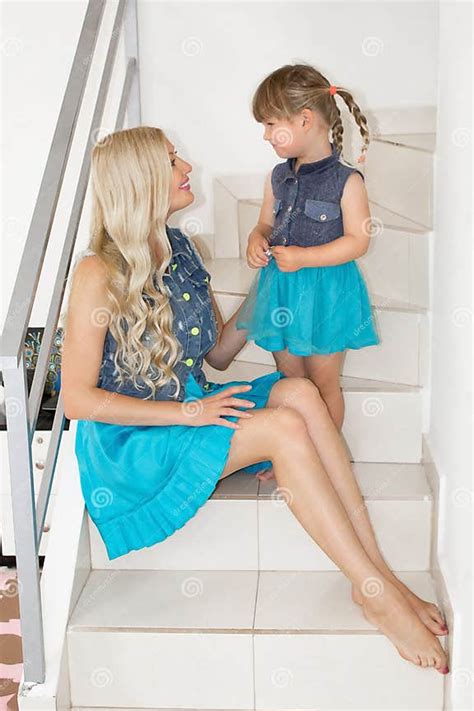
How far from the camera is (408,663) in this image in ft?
6.41

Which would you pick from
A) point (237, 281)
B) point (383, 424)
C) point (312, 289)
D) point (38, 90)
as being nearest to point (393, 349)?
point (383, 424)

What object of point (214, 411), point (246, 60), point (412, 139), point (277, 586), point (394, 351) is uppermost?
point (246, 60)

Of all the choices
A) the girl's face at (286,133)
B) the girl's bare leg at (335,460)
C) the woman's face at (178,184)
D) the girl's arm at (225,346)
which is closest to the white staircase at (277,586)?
the girl's bare leg at (335,460)

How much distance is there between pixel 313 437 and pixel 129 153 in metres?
0.72

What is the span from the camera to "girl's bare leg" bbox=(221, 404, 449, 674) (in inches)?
76.0

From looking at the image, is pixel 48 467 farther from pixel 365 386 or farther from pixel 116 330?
pixel 365 386

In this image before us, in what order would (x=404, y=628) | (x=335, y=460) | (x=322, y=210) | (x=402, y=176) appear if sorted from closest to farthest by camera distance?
1. (x=404, y=628)
2. (x=335, y=460)
3. (x=322, y=210)
4. (x=402, y=176)

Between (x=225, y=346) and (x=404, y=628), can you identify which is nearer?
(x=404, y=628)

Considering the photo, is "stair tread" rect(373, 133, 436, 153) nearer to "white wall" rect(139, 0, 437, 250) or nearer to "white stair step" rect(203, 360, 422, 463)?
"white wall" rect(139, 0, 437, 250)

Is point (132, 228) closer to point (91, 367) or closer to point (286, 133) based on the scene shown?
point (91, 367)

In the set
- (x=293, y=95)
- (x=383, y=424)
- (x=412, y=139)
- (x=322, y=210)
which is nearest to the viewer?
(x=293, y=95)

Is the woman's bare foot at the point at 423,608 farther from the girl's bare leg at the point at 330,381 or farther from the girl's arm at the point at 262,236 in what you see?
the girl's arm at the point at 262,236

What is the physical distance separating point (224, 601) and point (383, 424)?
0.61 meters

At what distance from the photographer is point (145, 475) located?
A: 2.03 m
